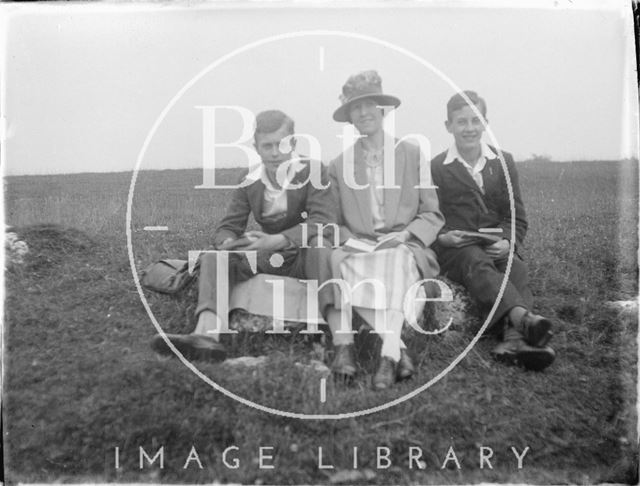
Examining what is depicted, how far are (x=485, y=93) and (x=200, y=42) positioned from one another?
192 centimetres

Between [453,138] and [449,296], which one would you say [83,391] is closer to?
[449,296]

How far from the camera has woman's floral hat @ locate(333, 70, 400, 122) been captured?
13.1ft

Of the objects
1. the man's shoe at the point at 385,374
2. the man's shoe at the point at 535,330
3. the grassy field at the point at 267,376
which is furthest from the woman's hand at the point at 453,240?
the man's shoe at the point at 385,374

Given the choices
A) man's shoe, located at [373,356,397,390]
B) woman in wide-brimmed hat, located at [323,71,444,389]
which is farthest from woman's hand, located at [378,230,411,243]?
→ man's shoe, located at [373,356,397,390]

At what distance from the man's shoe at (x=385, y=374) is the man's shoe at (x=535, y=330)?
0.86 meters

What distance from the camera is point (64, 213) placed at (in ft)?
13.8

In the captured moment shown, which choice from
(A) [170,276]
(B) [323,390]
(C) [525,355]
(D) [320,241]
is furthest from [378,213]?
(A) [170,276]

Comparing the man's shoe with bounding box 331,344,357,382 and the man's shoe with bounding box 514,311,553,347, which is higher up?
the man's shoe with bounding box 514,311,553,347

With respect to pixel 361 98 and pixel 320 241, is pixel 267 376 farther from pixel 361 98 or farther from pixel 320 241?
pixel 361 98

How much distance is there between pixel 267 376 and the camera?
3.89 metres

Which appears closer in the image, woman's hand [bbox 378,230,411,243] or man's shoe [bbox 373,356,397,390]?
man's shoe [bbox 373,356,397,390]

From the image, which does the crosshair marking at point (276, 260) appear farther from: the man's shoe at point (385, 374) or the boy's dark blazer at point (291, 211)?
the man's shoe at point (385, 374)

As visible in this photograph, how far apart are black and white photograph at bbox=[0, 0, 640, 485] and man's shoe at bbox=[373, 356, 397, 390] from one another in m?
0.01

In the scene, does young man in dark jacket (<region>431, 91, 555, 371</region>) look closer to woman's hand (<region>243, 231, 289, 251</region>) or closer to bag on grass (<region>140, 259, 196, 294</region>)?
woman's hand (<region>243, 231, 289, 251</region>)
